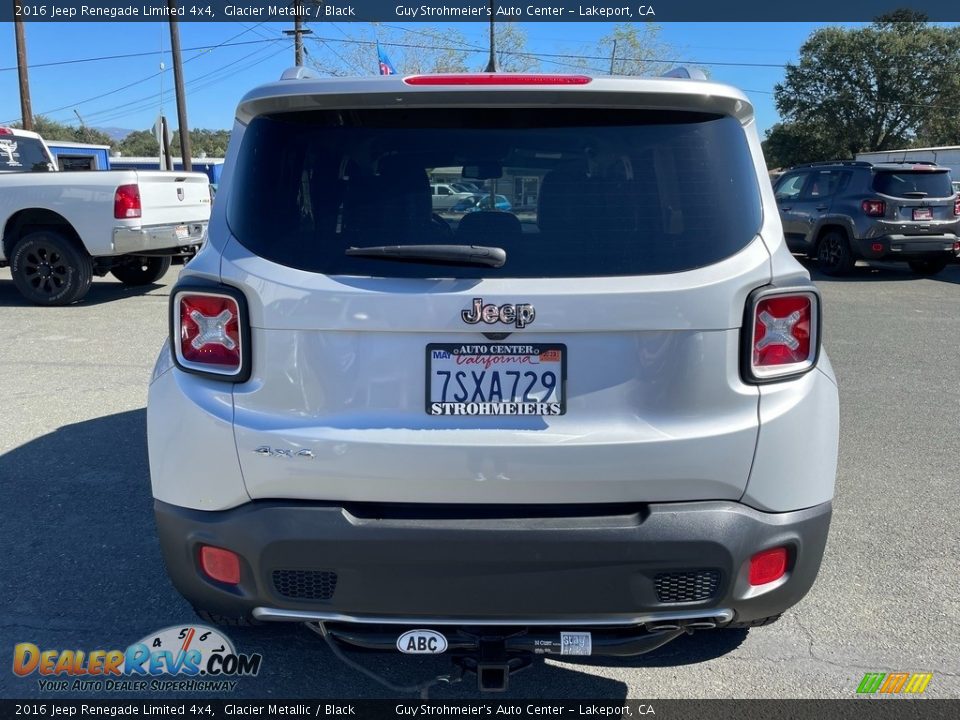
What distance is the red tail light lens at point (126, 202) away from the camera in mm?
9305

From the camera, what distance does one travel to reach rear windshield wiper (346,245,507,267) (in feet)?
7.20

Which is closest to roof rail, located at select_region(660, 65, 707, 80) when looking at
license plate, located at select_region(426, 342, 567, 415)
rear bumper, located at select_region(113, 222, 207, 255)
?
license plate, located at select_region(426, 342, 567, 415)

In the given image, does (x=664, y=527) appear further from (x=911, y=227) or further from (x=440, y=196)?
(x=911, y=227)

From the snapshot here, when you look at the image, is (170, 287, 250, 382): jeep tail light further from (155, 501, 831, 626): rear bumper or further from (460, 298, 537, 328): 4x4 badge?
(460, 298, 537, 328): 4x4 badge

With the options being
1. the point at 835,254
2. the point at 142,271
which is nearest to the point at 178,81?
the point at 142,271

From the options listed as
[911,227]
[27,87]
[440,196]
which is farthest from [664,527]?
[27,87]

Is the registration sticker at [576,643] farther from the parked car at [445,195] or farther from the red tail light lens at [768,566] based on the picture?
the parked car at [445,195]

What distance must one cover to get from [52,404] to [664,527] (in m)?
5.23

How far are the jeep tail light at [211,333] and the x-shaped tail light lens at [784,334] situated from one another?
4.67 feet

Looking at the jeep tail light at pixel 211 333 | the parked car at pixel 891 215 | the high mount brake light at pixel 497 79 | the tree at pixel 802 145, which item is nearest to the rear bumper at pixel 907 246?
the parked car at pixel 891 215

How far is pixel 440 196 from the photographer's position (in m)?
2.39

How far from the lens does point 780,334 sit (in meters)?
2.28
